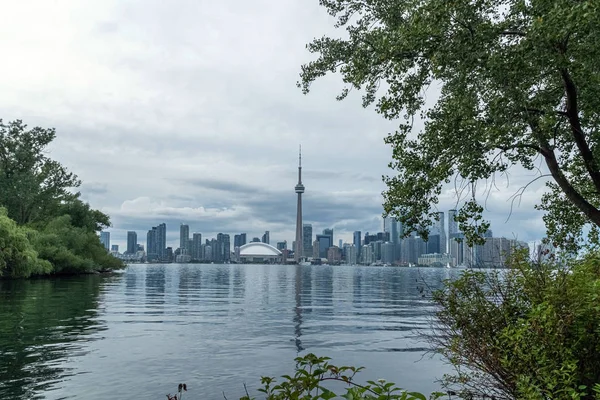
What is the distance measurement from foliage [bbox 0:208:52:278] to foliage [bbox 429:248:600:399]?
63267mm

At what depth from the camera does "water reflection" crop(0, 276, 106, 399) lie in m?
14.7

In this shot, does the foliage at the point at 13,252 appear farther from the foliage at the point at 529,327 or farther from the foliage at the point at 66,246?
the foliage at the point at 529,327

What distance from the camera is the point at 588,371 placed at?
8.12 metres

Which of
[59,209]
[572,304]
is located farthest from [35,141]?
[572,304]

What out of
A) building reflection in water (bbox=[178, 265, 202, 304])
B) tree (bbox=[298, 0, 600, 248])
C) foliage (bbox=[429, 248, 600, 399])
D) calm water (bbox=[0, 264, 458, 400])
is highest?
tree (bbox=[298, 0, 600, 248])

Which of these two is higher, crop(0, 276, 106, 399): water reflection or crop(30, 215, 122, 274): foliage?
crop(30, 215, 122, 274): foliage

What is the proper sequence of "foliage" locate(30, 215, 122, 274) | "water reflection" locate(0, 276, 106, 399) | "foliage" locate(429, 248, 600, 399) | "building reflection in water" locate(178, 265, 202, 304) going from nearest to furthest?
"foliage" locate(429, 248, 600, 399) < "water reflection" locate(0, 276, 106, 399) < "building reflection in water" locate(178, 265, 202, 304) < "foliage" locate(30, 215, 122, 274)

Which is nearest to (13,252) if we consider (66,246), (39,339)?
(66,246)

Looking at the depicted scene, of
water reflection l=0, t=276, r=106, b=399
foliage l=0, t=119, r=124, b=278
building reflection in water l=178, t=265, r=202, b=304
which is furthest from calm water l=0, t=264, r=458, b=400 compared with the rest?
foliage l=0, t=119, r=124, b=278

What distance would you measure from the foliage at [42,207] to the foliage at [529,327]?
66.8 meters

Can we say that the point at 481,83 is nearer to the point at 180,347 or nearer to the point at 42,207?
the point at 180,347

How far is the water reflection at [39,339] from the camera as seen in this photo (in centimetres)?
1467

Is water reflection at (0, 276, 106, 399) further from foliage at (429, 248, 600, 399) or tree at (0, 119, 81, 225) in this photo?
tree at (0, 119, 81, 225)

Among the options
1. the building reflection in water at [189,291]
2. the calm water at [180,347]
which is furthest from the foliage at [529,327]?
the building reflection in water at [189,291]
